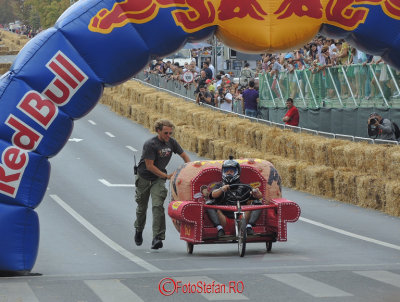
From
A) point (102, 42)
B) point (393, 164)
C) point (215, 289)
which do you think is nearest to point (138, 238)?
point (102, 42)

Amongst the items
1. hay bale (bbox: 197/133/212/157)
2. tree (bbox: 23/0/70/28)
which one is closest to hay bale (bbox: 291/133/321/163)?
hay bale (bbox: 197/133/212/157)

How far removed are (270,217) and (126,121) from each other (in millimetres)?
32535

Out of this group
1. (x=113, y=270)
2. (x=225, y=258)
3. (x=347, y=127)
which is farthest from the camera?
(x=347, y=127)

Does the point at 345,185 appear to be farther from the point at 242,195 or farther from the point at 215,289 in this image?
the point at 215,289

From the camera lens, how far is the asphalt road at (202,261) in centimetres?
1129

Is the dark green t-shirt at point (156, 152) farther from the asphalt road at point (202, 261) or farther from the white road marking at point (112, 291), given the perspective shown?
the white road marking at point (112, 291)

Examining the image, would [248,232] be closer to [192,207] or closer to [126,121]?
[192,207]

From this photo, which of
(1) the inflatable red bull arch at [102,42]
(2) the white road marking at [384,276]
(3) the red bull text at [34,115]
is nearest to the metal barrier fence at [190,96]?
(1) the inflatable red bull arch at [102,42]

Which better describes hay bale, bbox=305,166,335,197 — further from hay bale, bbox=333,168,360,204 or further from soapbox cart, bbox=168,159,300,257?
soapbox cart, bbox=168,159,300,257

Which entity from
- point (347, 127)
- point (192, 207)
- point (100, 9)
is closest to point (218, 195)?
point (192, 207)

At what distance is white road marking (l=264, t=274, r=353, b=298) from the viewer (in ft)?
36.2

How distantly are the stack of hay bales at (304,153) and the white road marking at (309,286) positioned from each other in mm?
8542

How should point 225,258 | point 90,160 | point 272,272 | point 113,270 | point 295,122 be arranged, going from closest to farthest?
1. point 272,272
2. point 113,270
3. point 225,258
4. point 295,122
5. point 90,160

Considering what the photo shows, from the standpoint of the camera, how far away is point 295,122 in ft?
A: 97.7
